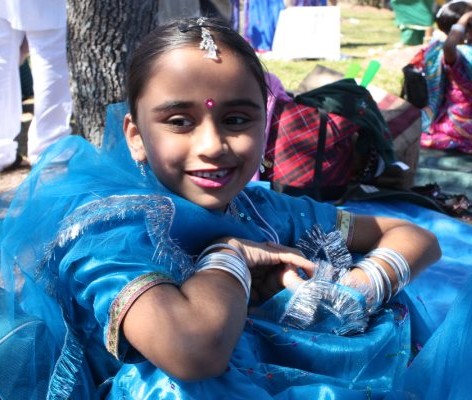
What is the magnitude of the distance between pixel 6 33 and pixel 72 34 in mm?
1136

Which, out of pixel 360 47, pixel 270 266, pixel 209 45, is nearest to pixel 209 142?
pixel 209 45

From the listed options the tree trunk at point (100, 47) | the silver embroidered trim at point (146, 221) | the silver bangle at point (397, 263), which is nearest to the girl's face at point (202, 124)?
the silver embroidered trim at point (146, 221)

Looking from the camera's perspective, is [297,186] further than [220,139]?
Yes

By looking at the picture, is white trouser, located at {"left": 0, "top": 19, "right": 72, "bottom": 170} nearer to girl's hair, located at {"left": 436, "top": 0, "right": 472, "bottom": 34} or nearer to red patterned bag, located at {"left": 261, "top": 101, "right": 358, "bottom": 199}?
red patterned bag, located at {"left": 261, "top": 101, "right": 358, "bottom": 199}

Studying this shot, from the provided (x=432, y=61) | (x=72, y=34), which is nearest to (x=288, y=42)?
(x=432, y=61)

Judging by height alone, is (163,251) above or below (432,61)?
above

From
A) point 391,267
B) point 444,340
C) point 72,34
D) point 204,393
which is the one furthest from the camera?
point 72,34

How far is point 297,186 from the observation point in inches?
146

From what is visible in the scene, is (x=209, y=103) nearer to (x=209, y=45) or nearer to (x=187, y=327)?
(x=209, y=45)

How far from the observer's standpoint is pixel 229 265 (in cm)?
138

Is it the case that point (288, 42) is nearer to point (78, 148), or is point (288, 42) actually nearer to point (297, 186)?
point (297, 186)

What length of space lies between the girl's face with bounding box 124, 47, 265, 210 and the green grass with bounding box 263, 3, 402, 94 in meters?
5.59

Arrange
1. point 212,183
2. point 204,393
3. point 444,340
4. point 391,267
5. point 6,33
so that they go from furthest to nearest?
1. point 6,33
2. point 391,267
3. point 212,183
4. point 444,340
5. point 204,393

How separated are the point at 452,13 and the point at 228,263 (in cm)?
497
